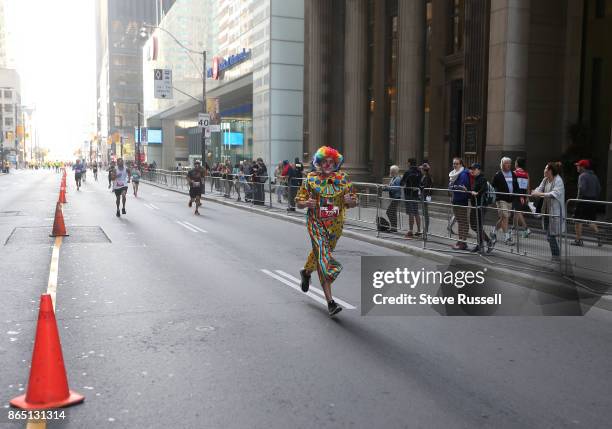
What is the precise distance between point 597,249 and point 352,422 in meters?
5.52

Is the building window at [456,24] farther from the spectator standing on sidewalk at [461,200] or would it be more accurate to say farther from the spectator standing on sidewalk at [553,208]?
A: the spectator standing on sidewalk at [553,208]

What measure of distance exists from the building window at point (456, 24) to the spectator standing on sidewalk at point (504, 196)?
909 cm

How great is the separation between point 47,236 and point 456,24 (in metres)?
14.9

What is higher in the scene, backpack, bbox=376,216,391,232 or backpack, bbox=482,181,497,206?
backpack, bbox=482,181,497,206

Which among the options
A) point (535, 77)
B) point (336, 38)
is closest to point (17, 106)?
point (336, 38)

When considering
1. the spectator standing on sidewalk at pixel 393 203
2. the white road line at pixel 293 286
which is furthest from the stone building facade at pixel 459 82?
the white road line at pixel 293 286

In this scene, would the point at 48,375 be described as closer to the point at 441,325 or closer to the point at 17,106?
the point at 441,325

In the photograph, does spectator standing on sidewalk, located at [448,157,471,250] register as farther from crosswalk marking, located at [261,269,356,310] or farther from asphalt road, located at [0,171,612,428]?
crosswalk marking, located at [261,269,356,310]

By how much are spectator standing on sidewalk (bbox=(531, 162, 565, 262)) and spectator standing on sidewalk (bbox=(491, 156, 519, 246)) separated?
618 millimetres

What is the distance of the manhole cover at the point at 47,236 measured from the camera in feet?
45.2

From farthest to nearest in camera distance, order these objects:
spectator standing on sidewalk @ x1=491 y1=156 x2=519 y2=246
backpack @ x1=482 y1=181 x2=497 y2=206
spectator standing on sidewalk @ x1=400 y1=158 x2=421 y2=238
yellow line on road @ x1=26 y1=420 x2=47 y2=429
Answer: spectator standing on sidewalk @ x1=400 y1=158 x2=421 y2=238, backpack @ x1=482 y1=181 x2=497 y2=206, spectator standing on sidewalk @ x1=491 y1=156 x2=519 y2=246, yellow line on road @ x1=26 y1=420 x2=47 y2=429

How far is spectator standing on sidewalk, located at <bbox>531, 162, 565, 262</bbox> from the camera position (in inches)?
363

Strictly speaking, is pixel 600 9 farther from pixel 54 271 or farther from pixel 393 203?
pixel 54 271

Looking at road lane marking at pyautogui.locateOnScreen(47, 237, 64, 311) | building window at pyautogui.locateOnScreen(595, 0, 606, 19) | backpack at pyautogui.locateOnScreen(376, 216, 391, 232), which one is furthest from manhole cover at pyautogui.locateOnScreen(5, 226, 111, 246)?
building window at pyautogui.locateOnScreen(595, 0, 606, 19)
